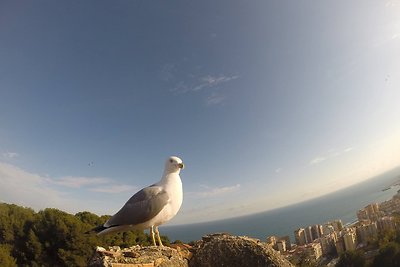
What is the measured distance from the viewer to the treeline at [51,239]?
61.9 ft

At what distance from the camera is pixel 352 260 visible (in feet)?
103

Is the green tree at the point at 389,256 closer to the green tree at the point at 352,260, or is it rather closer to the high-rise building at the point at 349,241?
the green tree at the point at 352,260

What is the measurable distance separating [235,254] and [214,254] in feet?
1.02

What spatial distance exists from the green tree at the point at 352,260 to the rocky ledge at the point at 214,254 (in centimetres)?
3271

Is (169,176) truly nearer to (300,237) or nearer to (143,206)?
(143,206)

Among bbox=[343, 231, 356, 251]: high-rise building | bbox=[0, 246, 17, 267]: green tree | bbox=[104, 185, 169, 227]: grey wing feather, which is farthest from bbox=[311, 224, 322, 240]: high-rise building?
bbox=[104, 185, 169, 227]: grey wing feather

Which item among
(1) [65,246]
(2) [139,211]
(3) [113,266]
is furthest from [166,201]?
(1) [65,246]

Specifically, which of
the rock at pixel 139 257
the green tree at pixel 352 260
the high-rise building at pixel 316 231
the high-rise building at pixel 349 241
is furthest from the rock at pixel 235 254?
the high-rise building at pixel 316 231

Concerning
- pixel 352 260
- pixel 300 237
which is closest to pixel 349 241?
pixel 352 260

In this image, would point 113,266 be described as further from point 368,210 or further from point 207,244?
point 368,210

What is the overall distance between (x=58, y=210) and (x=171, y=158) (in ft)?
75.3

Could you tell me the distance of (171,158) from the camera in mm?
4902

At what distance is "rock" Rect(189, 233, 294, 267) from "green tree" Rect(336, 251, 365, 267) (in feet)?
107

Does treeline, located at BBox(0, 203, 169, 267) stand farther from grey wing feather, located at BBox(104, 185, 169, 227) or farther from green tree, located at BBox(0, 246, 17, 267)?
grey wing feather, located at BBox(104, 185, 169, 227)
